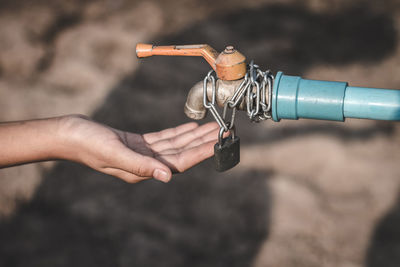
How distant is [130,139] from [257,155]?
1.31m

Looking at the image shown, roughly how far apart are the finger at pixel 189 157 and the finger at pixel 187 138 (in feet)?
0.35

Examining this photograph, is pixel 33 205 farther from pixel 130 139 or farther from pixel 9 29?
pixel 9 29

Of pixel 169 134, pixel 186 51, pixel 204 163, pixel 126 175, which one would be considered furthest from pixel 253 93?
pixel 204 163

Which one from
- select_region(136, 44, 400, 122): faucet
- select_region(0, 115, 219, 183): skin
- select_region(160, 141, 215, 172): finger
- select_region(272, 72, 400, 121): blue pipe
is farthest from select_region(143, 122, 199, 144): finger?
select_region(272, 72, 400, 121): blue pipe

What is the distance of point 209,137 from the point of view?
191 centimetres

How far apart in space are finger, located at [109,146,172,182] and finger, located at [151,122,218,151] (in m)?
0.22

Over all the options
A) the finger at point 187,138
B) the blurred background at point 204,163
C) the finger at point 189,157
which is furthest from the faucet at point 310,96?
the blurred background at point 204,163

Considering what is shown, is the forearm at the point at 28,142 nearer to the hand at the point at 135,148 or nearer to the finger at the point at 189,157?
the hand at the point at 135,148

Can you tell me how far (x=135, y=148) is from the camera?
6.40 feet

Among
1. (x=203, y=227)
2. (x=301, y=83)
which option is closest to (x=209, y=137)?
(x=301, y=83)

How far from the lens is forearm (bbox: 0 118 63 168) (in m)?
1.95

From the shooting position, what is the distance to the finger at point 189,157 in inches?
69.5

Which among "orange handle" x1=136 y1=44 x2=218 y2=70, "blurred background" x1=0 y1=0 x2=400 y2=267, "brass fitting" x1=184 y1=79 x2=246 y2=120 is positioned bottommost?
"blurred background" x1=0 y1=0 x2=400 y2=267

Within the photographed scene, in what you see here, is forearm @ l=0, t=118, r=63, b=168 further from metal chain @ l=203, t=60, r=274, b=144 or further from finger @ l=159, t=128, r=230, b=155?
metal chain @ l=203, t=60, r=274, b=144
